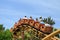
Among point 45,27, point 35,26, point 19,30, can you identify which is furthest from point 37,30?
point 19,30

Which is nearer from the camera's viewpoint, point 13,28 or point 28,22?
point 28,22

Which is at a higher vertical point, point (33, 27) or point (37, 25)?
point (37, 25)

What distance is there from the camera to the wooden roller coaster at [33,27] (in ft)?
39.5

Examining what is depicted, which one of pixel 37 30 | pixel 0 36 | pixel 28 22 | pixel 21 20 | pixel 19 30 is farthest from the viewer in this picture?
pixel 0 36

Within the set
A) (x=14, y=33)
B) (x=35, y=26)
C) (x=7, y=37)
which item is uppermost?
(x=35, y=26)

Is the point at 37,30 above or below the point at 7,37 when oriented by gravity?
above

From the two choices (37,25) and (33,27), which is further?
(33,27)

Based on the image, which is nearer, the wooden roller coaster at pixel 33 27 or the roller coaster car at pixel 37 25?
the roller coaster car at pixel 37 25

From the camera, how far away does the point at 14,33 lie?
57.7ft

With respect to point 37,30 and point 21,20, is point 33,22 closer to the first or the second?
point 37,30

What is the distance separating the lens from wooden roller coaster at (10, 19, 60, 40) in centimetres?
1205

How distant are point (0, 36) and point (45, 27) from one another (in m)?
18.5

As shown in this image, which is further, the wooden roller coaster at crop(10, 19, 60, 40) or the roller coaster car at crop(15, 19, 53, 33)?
the wooden roller coaster at crop(10, 19, 60, 40)

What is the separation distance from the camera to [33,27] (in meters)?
13.6
